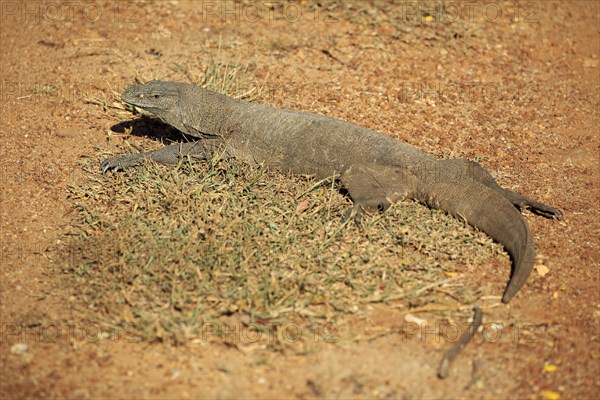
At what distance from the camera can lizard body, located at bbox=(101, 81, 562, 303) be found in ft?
15.7

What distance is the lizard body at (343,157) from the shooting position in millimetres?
4793

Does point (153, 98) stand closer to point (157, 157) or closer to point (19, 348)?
point (157, 157)

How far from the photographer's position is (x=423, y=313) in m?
4.17

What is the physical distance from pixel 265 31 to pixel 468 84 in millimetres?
2423

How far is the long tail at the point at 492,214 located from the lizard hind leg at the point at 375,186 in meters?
0.15

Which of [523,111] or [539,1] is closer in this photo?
[523,111]

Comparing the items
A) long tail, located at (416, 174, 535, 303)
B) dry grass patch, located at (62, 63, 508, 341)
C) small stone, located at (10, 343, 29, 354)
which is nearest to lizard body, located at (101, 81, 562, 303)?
long tail, located at (416, 174, 535, 303)

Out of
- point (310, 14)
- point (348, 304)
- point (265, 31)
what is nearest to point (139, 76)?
point (265, 31)

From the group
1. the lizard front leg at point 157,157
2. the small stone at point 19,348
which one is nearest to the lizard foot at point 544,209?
the lizard front leg at point 157,157

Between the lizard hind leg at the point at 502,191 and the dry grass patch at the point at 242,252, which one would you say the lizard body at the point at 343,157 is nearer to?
the lizard hind leg at the point at 502,191

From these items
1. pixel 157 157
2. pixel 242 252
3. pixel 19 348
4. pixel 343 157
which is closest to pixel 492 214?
pixel 343 157

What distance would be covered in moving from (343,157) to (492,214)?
4.06 ft

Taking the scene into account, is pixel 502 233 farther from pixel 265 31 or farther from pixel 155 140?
pixel 265 31

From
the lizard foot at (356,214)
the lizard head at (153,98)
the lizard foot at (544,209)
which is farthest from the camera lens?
the lizard head at (153,98)
